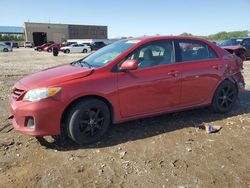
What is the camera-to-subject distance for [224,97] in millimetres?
6152

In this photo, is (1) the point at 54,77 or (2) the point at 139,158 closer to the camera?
(2) the point at 139,158

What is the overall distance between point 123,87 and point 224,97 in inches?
97.0

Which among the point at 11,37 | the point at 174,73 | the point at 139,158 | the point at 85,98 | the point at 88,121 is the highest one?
the point at 11,37

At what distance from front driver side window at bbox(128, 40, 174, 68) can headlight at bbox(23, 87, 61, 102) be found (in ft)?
4.67

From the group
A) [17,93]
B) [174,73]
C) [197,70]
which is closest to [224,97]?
[197,70]

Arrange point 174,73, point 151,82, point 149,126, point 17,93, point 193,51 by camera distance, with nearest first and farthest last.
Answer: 1. point 17,93
2. point 151,82
3. point 174,73
4. point 149,126
5. point 193,51

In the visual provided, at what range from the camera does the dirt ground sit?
11.9 ft

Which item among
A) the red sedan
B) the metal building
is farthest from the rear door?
the metal building

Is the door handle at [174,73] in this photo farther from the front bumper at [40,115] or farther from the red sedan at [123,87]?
the front bumper at [40,115]

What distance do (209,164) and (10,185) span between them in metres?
2.51

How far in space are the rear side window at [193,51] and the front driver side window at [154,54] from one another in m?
Result: 0.18

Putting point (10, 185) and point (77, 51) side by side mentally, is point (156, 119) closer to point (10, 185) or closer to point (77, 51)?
point (10, 185)

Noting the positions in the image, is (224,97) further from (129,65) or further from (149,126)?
(129,65)

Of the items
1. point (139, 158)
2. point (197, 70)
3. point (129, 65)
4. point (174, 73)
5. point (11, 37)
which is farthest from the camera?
point (11, 37)
